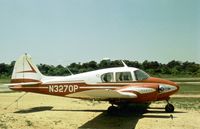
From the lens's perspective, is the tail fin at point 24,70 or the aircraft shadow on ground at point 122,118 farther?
the tail fin at point 24,70

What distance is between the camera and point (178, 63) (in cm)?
10606

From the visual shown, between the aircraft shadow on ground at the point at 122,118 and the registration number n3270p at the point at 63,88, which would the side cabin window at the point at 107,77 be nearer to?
the registration number n3270p at the point at 63,88

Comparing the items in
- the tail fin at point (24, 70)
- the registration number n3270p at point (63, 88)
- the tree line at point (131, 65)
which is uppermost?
the tree line at point (131, 65)

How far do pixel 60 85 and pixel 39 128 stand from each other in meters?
5.11

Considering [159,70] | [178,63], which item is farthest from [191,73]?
[178,63]

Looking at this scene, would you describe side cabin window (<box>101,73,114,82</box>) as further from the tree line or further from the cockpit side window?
the tree line

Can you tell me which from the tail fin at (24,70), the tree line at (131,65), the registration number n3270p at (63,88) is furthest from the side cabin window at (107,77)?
the tree line at (131,65)

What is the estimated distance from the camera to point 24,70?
64.2 ft

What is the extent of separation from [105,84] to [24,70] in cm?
527

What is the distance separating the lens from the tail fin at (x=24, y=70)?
1944 cm

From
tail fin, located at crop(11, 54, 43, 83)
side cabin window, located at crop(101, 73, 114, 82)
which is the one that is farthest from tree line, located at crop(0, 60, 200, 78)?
side cabin window, located at crop(101, 73, 114, 82)

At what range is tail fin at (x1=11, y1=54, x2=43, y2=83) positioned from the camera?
19438mm

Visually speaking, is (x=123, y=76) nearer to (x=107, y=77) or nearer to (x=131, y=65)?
(x=107, y=77)

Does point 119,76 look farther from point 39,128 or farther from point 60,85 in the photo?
point 39,128
